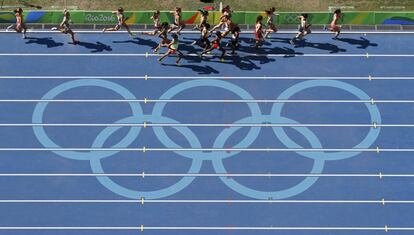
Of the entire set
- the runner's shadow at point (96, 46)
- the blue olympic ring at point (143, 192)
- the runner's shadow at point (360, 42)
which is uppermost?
the runner's shadow at point (360, 42)

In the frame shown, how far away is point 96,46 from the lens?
33.7 m

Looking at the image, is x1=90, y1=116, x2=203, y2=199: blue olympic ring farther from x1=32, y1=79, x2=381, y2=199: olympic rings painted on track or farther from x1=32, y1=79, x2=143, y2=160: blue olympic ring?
x1=32, y1=79, x2=143, y2=160: blue olympic ring

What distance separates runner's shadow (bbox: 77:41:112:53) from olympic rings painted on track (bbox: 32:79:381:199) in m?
1.96

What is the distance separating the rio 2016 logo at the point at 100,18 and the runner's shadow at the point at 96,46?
140cm

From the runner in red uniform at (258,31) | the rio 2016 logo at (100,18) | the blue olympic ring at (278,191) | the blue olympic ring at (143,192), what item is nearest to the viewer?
the blue olympic ring at (278,191)

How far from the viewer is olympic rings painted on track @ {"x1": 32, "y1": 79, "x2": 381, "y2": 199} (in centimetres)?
2969

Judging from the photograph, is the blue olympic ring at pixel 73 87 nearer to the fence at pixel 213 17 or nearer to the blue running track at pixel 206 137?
the blue running track at pixel 206 137

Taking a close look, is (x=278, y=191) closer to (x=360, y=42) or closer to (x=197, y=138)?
(x=197, y=138)

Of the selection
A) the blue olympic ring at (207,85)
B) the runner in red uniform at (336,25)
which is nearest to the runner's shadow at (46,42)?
the blue olympic ring at (207,85)

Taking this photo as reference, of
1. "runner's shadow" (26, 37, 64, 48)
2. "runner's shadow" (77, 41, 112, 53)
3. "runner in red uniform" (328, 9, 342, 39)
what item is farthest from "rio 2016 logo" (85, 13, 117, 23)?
"runner in red uniform" (328, 9, 342, 39)

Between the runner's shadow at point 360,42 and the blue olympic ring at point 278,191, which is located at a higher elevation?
the runner's shadow at point 360,42

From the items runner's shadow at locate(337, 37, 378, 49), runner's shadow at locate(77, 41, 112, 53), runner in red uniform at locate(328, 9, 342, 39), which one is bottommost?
runner's shadow at locate(77, 41, 112, 53)

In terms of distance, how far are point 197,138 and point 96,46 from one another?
747cm

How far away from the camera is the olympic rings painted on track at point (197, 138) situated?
97.4 feet
